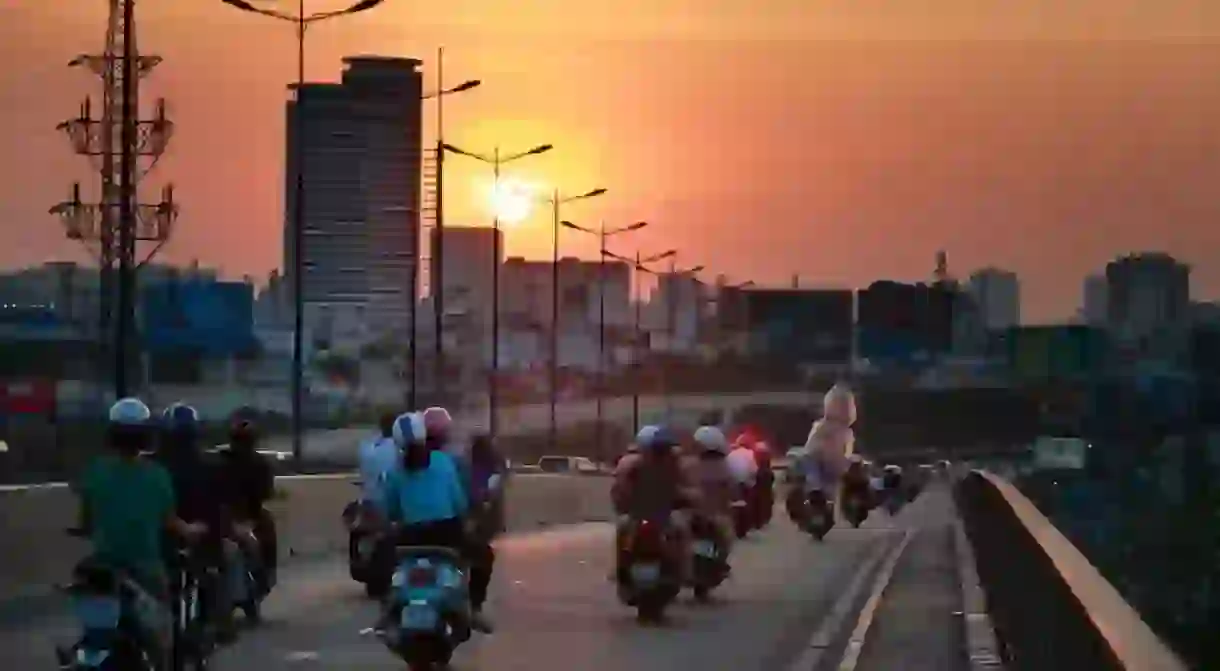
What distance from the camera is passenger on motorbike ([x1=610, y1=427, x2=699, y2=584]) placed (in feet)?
77.4

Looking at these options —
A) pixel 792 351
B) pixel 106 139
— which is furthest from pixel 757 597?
pixel 792 351

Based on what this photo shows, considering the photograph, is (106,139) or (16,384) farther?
(16,384)

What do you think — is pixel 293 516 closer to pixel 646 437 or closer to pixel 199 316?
pixel 646 437

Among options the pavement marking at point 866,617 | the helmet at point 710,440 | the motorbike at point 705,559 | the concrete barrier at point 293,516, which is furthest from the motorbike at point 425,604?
the helmet at point 710,440

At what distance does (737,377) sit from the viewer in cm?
13300

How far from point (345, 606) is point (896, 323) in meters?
64.1

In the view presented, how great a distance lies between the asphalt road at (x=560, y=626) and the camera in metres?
19.1

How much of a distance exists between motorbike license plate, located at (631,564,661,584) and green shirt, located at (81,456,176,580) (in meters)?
9.62

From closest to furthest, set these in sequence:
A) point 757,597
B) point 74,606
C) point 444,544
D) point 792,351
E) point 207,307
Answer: point 74,606 → point 444,544 → point 757,597 → point 207,307 → point 792,351

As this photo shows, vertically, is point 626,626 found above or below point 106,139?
below

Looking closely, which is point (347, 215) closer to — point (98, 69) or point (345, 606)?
point (98, 69)

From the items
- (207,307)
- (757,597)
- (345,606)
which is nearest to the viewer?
(345,606)

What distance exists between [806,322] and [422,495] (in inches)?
3470

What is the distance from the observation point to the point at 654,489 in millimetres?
23562
